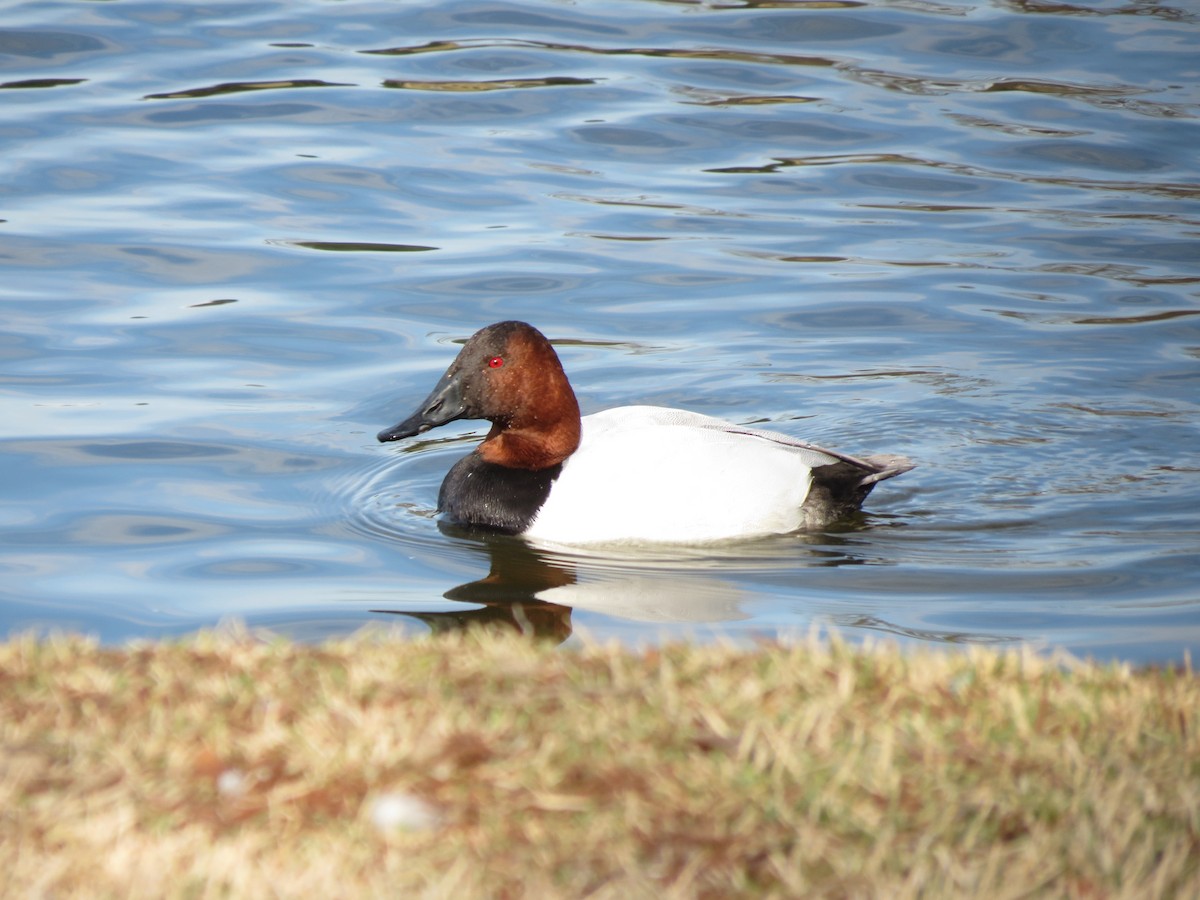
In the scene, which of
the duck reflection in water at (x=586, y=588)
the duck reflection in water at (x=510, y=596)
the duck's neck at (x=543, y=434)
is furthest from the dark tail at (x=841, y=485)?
the duck reflection in water at (x=510, y=596)

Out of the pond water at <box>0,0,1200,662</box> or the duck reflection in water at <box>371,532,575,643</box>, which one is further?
the pond water at <box>0,0,1200,662</box>

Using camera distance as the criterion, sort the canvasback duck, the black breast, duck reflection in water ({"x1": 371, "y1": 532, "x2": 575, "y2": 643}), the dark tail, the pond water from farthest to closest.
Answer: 1. the dark tail
2. the black breast
3. the canvasback duck
4. the pond water
5. duck reflection in water ({"x1": 371, "y1": 532, "x2": 575, "y2": 643})

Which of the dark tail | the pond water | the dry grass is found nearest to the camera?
the dry grass

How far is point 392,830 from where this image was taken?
2824 mm

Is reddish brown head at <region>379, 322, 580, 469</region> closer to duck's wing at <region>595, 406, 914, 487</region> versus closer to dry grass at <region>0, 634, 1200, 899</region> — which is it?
duck's wing at <region>595, 406, 914, 487</region>

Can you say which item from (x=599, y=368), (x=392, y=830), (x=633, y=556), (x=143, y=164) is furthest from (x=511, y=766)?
Answer: (x=143, y=164)

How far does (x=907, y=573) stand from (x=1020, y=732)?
2786 mm

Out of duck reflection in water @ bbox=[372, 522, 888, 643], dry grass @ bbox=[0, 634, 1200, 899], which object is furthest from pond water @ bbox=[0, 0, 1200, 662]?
dry grass @ bbox=[0, 634, 1200, 899]

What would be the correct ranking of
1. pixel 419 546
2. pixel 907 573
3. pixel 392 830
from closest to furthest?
pixel 392 830 < pixel 907 573 < pixel 419 546

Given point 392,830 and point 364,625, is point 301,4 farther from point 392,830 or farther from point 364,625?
point 392,830

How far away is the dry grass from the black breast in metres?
2.95

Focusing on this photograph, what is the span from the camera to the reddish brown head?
22.1ft

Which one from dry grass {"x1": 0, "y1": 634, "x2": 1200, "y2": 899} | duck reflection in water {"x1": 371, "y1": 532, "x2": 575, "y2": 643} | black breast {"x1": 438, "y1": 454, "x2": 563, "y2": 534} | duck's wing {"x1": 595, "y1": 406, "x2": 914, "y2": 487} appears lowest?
duck reflection in water {"x1": 371, "y1": 532, "x2": 575, "y2": 643}

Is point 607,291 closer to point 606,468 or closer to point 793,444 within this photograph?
point 793,444
